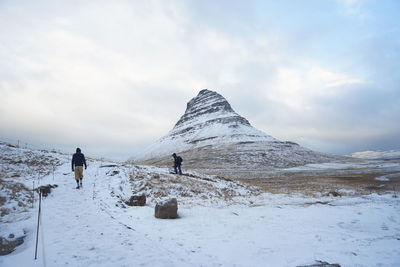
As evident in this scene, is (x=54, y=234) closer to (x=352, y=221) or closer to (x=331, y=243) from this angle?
(x=331, y=243)

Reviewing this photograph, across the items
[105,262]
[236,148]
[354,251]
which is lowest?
[354,251]

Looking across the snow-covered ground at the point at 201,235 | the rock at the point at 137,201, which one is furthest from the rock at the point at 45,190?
the rock at the point at 137,201

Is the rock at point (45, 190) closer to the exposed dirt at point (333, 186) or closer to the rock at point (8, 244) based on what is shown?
the rock at point (8, 244)

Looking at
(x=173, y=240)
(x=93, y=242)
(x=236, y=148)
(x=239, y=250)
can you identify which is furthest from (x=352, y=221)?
(x=236, y=148)

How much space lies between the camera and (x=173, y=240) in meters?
7.81

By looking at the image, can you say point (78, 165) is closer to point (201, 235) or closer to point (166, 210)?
point (166, 210)

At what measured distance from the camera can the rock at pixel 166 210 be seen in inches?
420

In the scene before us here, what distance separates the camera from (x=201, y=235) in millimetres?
8500

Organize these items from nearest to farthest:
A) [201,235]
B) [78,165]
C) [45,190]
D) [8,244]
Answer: [8,244] < [201,235] < [45,190] < [78,165]

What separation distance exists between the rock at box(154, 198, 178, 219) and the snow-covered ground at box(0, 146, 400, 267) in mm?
379

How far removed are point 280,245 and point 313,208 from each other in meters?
6.79

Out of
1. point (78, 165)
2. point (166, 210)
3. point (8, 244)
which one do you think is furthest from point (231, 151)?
point (8, 244)

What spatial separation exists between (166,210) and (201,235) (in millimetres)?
2806

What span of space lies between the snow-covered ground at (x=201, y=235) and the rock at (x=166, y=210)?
1.24 ft
